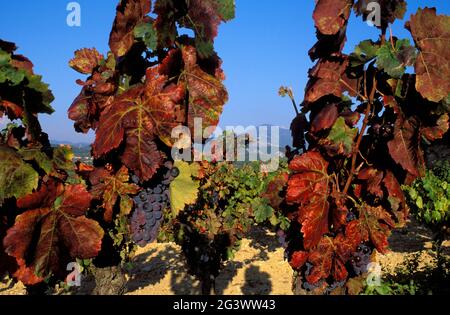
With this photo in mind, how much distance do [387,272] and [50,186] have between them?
21.4ft

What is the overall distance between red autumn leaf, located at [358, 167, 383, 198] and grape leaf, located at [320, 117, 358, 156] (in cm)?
16

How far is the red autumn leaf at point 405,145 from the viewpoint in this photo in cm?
200

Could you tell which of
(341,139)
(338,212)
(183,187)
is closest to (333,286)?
(338,212)

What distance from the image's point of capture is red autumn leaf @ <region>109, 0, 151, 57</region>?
168 cm

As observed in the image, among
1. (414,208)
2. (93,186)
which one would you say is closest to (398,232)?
→ (414,208)

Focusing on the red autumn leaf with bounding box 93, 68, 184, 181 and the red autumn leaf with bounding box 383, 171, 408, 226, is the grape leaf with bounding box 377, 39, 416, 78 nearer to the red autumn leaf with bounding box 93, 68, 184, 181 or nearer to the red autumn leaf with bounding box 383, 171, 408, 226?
the red autumn leaf with bounding box 383, 171, 408, 226

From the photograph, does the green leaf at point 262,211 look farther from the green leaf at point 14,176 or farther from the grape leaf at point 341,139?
the green leaf at point 14,176

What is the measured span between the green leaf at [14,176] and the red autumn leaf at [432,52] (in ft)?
5.99

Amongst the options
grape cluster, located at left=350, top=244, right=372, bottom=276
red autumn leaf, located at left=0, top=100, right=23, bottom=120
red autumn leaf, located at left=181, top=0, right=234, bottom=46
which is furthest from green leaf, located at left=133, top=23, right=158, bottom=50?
grape cluster, located at left=350, top=244, right=372, bottom=276

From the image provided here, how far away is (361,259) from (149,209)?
1321 millimetres

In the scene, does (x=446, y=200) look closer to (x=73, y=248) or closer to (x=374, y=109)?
(x=374, y=109)

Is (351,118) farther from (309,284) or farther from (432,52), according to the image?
(309,284)

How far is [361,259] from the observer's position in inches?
95.2

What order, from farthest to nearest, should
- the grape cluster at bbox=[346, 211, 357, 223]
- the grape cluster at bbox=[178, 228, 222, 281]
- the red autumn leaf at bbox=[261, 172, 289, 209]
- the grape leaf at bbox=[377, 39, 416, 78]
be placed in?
the grape cluster at bbox=[178, 228, 222, 281], the red autumn leaf at bbox=[261, 172, 289, 209], the grape cluster at bbox=[346, 211, 357, 223], the grape leaf at bbox=[377, 39, 416, 78]
